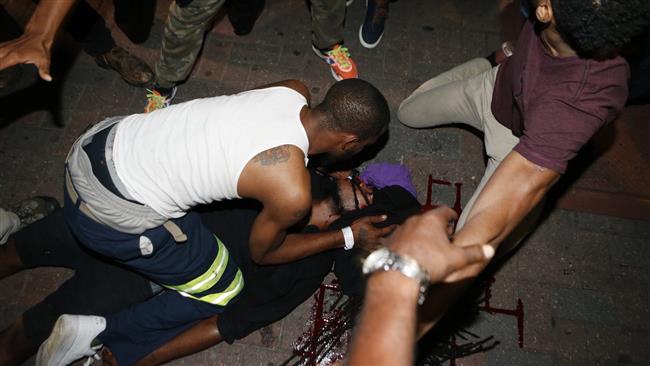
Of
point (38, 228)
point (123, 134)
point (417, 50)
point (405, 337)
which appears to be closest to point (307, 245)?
point (123, 134)

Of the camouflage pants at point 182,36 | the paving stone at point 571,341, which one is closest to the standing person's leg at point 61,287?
the camouflage pants at point 182,36

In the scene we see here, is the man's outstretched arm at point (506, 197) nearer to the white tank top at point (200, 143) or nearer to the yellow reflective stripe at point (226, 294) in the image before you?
the white tank top at point (200, 143)

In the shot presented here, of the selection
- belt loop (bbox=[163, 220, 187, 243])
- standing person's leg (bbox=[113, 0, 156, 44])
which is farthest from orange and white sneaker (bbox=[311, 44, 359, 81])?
belt loop (bbox=[163, 220, 187, 243])

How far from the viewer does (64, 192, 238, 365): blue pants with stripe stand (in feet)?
8.37

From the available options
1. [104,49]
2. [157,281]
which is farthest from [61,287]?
[104,49]

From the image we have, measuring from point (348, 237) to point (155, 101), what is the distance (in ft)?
7.10

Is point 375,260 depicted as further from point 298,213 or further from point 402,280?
point 298,213

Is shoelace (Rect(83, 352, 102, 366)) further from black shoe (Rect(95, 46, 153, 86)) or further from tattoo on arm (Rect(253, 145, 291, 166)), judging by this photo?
black shoe (Rect(95, 46, 153, 86))

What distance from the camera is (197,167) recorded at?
7.57ft

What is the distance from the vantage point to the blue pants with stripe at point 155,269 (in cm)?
255

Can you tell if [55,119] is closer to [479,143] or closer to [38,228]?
[38,228]

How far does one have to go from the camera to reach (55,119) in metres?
4.11

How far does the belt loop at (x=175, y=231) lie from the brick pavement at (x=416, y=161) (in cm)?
108

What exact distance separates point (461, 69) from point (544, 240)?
5.21ft
